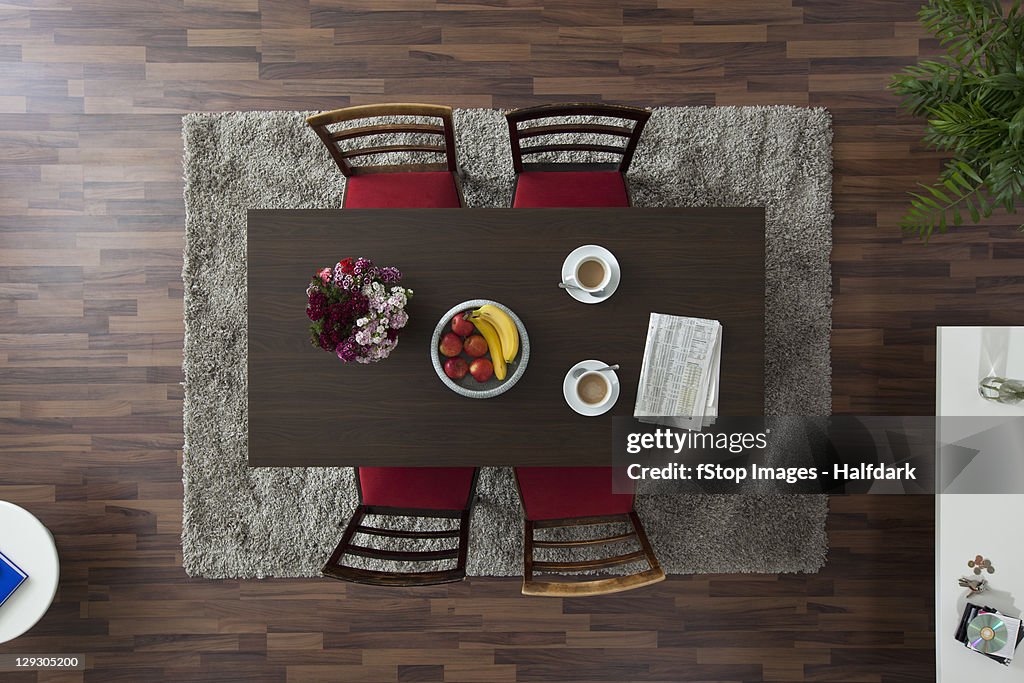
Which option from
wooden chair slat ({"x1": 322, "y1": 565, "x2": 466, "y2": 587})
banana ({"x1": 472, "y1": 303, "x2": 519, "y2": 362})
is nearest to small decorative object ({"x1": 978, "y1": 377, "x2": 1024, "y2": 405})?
banana ({"x1": 472, "y1": 303, "x2": 519, "y2": 362})

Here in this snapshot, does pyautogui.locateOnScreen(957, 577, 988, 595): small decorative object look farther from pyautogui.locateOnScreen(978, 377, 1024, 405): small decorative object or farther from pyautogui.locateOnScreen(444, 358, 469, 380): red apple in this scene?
pyautogui.locateOnScreen(444, 358, 469, 380): red apple

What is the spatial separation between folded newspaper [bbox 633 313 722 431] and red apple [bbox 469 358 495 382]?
44 centimetres

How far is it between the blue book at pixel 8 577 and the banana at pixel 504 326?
1.84 metres

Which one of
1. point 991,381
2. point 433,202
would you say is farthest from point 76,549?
point 991,381

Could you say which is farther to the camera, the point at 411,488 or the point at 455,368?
the point at 411,488

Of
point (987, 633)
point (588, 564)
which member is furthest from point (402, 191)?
point (987, 633)

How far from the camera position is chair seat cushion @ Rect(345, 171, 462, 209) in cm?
210

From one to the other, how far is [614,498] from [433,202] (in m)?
1.19

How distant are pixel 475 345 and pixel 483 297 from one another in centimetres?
15

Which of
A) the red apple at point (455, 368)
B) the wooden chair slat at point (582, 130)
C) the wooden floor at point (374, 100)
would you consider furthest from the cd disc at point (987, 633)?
the wooden chair slat at point (582, 130)

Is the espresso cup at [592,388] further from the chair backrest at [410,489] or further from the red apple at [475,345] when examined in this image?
the chair backrest at [410,489]

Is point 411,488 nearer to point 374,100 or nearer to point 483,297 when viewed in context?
point 483,297

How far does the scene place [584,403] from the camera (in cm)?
179

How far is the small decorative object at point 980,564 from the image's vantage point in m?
1.88
